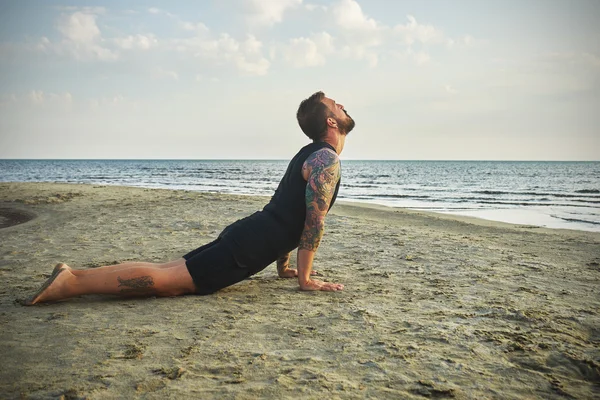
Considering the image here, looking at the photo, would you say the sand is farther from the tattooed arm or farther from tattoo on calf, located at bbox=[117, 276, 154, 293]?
the tattooed arm

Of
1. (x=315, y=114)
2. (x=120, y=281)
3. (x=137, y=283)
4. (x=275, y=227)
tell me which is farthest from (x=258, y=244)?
(x=315, y=114)

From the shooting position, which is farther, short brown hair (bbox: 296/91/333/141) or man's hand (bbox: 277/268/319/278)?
man's hand (bbox: 277/268/319/278)

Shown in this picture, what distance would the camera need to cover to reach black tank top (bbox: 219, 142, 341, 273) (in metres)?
3.65

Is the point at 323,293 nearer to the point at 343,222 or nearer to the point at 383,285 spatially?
the point at 383,285

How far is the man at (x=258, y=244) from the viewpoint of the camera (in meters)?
3.55

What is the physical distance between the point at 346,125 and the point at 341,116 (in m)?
0.10

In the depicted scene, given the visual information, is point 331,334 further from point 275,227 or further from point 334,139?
point 334,139

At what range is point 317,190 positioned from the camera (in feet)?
12.0

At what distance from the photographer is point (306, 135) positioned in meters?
4.06

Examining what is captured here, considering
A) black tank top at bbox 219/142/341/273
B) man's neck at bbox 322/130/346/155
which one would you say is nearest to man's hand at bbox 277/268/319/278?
black tank top at bbox 219/142/341/273

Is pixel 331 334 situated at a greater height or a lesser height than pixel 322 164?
lesser

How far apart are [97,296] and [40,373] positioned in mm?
1695

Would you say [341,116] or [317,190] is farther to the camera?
[341,116]

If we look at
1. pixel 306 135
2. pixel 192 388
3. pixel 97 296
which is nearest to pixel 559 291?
pixel 306 135
